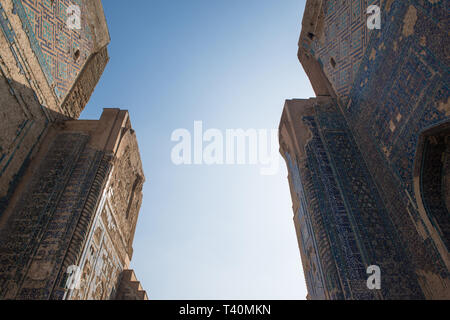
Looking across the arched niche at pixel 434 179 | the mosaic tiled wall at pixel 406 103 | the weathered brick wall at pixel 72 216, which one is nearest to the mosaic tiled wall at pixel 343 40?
the mosaic tiled wall at pixel 406 103

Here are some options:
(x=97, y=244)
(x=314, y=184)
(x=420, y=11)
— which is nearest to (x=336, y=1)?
(x=420, y=11)

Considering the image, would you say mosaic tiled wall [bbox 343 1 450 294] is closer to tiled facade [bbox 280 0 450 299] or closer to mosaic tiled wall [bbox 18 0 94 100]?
tiled facade [bbox 280 0 450 299]

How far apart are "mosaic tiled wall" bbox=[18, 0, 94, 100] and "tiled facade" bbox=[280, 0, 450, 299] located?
4434mm

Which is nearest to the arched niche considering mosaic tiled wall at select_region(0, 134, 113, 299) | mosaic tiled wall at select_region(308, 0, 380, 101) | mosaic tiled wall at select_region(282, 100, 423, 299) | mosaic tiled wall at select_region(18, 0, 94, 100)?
mosaic tiled wall at select_region(282, 100, 423, 299)

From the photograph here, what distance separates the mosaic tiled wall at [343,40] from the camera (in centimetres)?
514

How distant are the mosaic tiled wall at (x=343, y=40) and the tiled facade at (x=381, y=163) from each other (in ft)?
0.12

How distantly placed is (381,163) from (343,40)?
2.65 metres

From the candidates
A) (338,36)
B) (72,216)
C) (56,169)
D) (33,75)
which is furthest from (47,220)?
(338,36)

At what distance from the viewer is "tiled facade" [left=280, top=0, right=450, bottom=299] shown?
138 inches

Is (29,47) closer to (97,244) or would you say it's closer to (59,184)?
(59,184)

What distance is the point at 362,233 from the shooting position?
4051 mm

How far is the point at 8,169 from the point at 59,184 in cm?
71
